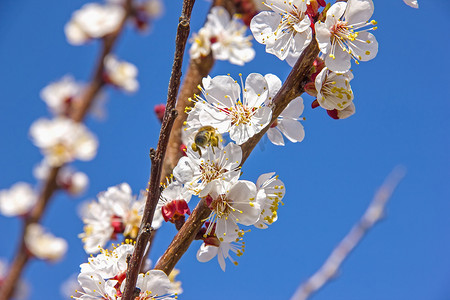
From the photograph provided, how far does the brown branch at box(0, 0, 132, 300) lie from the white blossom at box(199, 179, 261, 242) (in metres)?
2.82

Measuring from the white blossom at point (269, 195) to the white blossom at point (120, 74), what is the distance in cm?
324

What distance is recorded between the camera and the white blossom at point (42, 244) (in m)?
3.48

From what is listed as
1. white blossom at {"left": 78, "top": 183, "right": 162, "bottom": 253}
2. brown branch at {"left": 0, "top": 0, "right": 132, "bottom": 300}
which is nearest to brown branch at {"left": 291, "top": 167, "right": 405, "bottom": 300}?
white blossom at {"left": 78, "top": 183, "right": 162, "bottom": 253}

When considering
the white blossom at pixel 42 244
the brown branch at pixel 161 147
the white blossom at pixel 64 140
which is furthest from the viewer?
the white blossom at pixel 64 140

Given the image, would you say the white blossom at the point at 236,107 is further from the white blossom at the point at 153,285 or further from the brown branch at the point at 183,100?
the white blossom at the point at 153,285

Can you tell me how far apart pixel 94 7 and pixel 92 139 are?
159cm

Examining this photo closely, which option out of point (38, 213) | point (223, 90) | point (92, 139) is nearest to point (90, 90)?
point (92, 139)

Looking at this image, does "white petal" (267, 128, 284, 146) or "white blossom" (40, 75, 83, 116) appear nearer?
"white petal" (267, 128, 284, 146)

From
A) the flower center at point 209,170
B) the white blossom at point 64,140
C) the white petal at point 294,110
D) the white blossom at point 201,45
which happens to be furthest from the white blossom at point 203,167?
the white blossom at point 64,140

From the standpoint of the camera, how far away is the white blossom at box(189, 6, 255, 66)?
1.60m

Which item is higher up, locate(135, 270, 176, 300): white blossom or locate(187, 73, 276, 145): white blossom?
locate(187, 73, 276, 145): white blossom

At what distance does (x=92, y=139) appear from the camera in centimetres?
432

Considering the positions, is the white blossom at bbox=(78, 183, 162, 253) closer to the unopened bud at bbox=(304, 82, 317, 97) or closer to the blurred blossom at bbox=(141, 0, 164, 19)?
the unopened bud at bbox=(304, 82, 317, 97)

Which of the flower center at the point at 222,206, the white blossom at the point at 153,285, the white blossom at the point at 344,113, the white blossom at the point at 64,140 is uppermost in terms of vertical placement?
the white blossom at the point at 64,140
